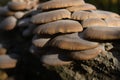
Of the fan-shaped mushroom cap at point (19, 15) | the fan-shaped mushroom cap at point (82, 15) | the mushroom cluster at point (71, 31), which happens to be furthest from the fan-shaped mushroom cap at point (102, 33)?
the fan-shaped mushroom cap at point (19, 15)

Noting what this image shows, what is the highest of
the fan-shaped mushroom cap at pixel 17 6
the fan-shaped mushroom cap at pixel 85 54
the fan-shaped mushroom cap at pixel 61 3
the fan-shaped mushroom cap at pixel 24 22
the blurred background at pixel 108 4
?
the fan-shaped mushroom cap at pixel 61 3

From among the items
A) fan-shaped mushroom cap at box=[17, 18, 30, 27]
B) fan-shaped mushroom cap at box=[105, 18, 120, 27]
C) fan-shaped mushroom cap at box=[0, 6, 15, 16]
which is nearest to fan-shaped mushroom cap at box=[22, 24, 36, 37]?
fan-shaped mushroom cap at box=[17, 18, 30, 27]

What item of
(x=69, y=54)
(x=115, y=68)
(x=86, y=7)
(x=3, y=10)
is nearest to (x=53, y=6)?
(x=86, y=7)

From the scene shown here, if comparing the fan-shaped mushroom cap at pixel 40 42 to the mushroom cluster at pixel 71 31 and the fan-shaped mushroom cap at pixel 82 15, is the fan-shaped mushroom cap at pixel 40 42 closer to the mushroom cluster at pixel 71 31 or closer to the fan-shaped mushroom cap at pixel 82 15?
the mushroom cluster at pixel 71 31

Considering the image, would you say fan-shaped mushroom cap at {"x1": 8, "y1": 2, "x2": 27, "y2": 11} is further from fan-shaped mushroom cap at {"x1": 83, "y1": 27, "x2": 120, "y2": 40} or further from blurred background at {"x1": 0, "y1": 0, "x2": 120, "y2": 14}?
fan-shaped mushroom cap at {"x1": 83, "y1": 27, "x2": 120, "y2": 40}

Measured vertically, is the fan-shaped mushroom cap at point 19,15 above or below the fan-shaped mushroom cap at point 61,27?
below

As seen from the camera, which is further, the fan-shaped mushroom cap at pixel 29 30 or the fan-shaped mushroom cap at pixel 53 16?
the fan-shaped mushroom cap at pixel 29 30

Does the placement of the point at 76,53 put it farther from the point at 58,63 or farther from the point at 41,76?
the point at 41,76
